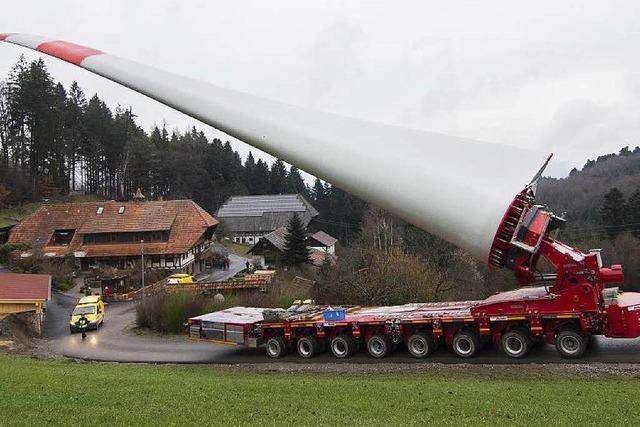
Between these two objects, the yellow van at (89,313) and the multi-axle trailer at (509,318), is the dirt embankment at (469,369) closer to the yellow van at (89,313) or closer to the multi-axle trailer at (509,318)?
the multi-axle trailer at (509,318)

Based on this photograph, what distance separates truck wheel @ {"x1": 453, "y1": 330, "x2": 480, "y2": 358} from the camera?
583 inches

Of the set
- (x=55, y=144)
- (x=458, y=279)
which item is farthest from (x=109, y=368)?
(x=55, y=144)

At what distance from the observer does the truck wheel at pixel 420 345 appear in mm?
15375

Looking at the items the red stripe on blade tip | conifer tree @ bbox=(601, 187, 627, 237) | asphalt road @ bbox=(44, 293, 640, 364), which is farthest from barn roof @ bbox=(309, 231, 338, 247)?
the red stripe on blade tip

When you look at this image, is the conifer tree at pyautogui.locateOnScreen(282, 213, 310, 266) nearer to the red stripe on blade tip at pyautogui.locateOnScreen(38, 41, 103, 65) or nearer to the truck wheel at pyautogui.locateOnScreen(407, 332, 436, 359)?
the truck wheel at pyautogui.locateOnScreen(407, 332, 436, 359)

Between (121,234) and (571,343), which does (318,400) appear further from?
(121,234)

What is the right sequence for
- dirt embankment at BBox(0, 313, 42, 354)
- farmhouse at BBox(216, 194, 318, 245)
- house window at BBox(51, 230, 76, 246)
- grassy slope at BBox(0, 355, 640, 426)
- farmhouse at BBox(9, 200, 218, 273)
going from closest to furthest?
grassy slope at BBox(0, 355, 640, 426) → dirt embankment at BBox(0, 313, 42, 354) → farmhouse at BBox(9, 200, 218, 273) → house window at BBox(51, 230, 76, 246) → farmhouse at BBox(216, 194, 318, 245)

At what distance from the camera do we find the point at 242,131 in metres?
7.78

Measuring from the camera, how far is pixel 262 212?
290 ft

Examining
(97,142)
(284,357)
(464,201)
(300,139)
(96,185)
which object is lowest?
(284,357)

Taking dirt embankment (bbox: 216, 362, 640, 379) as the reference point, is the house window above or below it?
above

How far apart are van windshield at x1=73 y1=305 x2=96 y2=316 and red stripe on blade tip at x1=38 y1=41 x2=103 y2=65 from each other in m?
18.7

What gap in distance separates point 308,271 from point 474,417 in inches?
1494

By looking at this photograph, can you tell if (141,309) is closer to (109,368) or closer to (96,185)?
(109,368)
